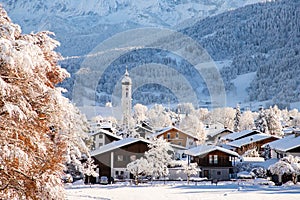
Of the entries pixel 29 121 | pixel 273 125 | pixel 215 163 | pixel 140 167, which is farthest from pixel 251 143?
pixel 29 121

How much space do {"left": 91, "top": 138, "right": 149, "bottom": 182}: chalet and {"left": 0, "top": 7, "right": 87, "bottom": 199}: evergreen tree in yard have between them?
37.5 metres

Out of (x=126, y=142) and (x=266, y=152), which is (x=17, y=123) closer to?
(x=126, y=142)

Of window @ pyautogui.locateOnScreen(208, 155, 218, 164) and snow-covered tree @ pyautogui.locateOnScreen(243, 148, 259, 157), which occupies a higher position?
snow-covered tree @ pyautogui.locateOnScreen(243, 148, 259, 157)

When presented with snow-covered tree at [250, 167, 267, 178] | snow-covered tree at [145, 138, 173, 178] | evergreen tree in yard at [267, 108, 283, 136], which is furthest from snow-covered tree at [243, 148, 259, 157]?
snow-covered tree at [145, 138, 173, 178]

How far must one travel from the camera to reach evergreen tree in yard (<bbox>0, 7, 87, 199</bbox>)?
30.7 ft


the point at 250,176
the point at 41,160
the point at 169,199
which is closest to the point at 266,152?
the point at 250,176

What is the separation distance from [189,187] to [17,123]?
30.8m

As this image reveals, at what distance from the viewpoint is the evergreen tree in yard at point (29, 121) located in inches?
368

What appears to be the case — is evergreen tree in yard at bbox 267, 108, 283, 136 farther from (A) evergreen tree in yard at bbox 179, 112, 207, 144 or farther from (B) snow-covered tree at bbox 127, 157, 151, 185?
(B) snow-covered tree at bbox 127, 157, 151, 185

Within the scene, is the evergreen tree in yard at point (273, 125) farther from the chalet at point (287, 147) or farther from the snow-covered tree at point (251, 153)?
Answer: the chalet at point (287, 147)

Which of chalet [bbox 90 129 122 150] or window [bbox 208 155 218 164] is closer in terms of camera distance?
window [bbox 208 155 218 164]

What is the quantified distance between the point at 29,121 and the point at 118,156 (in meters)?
39.5

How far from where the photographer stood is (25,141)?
404 inches

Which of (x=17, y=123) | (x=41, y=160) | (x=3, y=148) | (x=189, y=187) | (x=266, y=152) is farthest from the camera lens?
(x=266, y=152)
